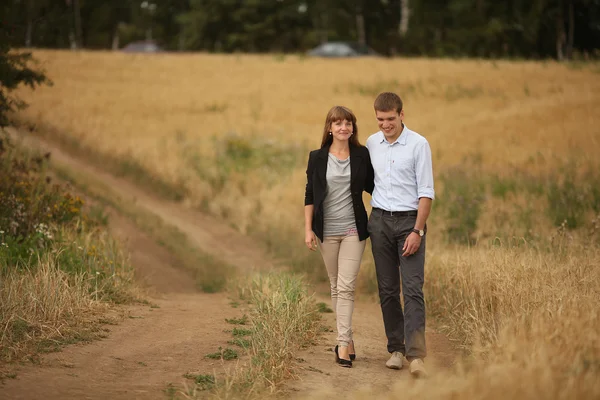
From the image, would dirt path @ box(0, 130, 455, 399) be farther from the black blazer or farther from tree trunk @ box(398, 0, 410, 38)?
tree trunk @ box(398, 0, 410, 38)

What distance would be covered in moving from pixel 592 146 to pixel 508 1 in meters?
38.0

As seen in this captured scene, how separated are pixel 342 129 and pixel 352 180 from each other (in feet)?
1.53

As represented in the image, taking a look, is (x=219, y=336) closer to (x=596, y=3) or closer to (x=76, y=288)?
(x=76, y=288)

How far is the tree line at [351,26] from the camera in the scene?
1837 inches

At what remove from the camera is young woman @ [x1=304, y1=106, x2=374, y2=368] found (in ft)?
23.3

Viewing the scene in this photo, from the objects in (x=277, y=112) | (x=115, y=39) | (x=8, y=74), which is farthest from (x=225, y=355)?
(x=115, y=39)

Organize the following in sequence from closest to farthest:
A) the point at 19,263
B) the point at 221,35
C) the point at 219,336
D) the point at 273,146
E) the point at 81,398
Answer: the point at 81,398 < the point at 219,336 < the point at 19,263 < the point at 273,146 < the point at 221,35

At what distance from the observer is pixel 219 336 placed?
317 inches

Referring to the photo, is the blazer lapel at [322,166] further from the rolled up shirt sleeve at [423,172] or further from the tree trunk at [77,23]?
the tree trunk at [77,23]

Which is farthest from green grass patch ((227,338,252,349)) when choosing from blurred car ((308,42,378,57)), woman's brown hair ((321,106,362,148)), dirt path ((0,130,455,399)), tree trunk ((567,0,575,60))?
blurred car ((308,42,378,57))

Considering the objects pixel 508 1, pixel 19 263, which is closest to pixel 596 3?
pixel 508 1

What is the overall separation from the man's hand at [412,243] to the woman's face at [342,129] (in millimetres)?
1069

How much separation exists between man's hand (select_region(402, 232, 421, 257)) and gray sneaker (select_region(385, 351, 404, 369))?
1.06 metres

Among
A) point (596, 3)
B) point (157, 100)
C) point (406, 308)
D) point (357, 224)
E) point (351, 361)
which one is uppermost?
point (596, 3)
